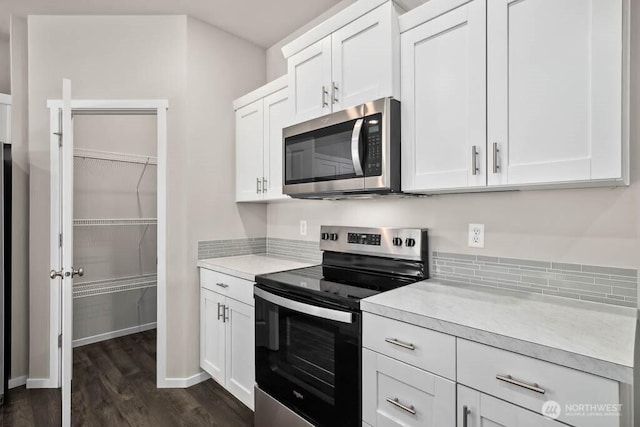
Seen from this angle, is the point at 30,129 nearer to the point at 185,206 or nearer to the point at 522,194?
the point at 185,206

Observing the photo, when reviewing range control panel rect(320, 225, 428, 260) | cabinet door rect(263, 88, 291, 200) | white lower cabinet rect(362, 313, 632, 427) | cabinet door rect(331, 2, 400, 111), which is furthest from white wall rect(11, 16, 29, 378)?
white lower cabinet rect(362, 313, 632, 427)

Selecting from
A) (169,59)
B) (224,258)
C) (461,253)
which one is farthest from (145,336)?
(461,253)

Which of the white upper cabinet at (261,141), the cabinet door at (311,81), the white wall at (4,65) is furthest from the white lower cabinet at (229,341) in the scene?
the white wall at (4,65)

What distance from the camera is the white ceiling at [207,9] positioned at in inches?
94.7

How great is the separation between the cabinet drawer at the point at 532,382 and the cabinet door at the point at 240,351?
1307 millimetres

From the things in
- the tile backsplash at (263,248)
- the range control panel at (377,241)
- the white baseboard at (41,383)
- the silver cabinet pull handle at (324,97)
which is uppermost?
the silver cabinet pull handle at (324,97)

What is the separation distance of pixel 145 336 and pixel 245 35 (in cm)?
302

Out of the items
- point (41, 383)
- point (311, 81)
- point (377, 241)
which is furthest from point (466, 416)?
point (41, 383)

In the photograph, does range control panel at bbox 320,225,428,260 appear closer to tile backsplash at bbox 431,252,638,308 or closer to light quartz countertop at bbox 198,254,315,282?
tile backsplash at bbox 431,252,638,308

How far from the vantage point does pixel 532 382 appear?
3.29 feet

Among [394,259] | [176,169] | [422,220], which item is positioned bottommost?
[394,259]

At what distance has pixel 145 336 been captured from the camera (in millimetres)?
3609

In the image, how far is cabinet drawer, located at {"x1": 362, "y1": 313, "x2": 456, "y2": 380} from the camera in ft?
3.87

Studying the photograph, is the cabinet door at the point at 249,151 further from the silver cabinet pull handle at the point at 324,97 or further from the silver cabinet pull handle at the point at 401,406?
the silver cabinet pull handle at the point at 401,406
